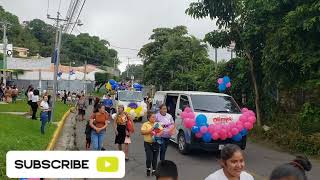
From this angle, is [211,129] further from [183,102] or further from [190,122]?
[183,102]

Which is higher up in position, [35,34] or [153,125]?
[35,34]

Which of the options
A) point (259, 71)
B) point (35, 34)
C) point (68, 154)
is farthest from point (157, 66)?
point (35, 34)

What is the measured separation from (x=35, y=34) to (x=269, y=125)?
105 metres

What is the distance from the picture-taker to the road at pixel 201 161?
1150cm

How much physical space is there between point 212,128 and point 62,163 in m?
10.0

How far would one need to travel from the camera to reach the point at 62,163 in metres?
3.20

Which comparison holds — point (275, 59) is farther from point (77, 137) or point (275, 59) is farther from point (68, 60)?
point (68, 60)

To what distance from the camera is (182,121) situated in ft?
47.1

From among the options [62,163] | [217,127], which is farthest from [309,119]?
[62,163]

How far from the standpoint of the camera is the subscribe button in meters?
3.20

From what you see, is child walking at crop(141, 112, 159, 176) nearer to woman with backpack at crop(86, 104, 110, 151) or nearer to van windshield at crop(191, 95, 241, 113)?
woman with backpack at crop(86, 104, 110, 151)

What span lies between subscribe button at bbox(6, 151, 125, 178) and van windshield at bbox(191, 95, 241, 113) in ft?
34.6

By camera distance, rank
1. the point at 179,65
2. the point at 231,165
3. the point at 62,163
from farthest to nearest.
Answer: the point at 179,65
the point at 231,165
the point at 62,163

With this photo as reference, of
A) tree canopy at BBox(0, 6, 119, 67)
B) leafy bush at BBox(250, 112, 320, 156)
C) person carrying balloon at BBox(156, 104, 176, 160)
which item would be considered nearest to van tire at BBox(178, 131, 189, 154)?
person carrying balloon at BBox(156, 104, 176, 160)
